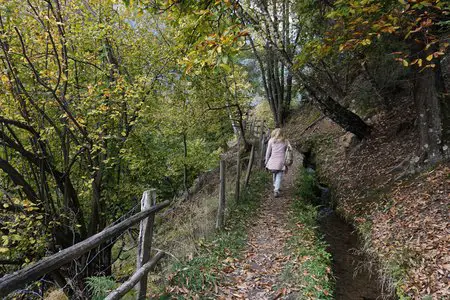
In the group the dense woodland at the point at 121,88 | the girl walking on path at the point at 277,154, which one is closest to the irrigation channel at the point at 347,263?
the girl walking on path at the point at 277,154

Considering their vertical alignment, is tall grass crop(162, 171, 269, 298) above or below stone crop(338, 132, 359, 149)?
below

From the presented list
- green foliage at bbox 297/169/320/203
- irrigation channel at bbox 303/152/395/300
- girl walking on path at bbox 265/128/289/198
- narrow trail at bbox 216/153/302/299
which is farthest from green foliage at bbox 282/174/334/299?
green foliage at bbox 297/169/320/203

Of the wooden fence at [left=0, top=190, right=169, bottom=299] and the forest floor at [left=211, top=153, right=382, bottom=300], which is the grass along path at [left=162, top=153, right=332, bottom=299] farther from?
the wooden fence at [left=0, top=190, right=169, bottom=299]

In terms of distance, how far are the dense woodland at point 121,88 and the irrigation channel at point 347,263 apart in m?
2.69

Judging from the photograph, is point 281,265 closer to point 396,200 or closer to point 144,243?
point 144,243

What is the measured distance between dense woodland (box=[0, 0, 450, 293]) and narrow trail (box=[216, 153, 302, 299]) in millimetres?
2321

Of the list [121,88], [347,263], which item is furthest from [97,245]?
[347,263]

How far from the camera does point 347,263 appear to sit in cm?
634

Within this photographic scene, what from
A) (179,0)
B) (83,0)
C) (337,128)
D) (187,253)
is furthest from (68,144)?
(337,128)

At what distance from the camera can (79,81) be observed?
8695mm

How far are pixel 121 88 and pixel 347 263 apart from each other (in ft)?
21.3

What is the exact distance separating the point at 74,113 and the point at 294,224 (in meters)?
6.07

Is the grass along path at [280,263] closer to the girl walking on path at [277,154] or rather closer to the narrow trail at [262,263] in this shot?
the narrow trail at [262,263]

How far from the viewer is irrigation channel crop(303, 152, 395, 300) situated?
17.3 feet
